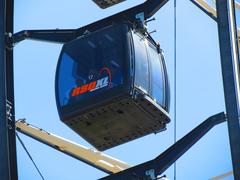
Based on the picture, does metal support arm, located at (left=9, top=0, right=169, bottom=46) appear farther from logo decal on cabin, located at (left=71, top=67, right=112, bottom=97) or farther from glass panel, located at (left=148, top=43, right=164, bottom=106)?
logo decal on cabin, located at (left=71, top=67, right=112, bottom=97)

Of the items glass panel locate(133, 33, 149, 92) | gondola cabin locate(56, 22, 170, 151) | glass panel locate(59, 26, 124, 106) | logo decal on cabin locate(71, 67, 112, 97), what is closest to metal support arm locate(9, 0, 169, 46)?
gondola cabin locate(56, 22, 170, 151)

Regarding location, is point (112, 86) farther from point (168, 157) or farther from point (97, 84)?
point (168, 157)

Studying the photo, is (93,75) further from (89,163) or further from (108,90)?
(89,163)

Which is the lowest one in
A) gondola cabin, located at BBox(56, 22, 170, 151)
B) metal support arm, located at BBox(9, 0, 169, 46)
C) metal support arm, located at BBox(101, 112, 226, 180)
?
metal support arm, located at BBox(101, 112, 226, 180)

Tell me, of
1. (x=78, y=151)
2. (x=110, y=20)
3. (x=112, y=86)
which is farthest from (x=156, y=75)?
(x=78, y=151)

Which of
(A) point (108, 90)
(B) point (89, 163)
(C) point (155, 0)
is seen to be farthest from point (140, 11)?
(B) point (89, 163)

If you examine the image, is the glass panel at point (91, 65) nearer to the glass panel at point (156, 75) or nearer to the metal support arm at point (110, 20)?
the metal support arm at point (110, 20)

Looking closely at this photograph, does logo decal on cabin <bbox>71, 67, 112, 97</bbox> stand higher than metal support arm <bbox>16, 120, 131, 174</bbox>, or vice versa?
metal support arm <bbox>16, 120, 131, 174</bbox>

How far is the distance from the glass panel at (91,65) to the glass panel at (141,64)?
0.27m

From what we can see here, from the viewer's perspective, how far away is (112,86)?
76.9 ft

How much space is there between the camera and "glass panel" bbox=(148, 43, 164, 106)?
78.9 ft

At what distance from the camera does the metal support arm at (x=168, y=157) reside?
80.1ft

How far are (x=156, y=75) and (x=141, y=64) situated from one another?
510mm

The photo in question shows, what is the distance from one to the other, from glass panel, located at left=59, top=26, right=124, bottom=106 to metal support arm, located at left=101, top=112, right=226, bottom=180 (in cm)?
176
